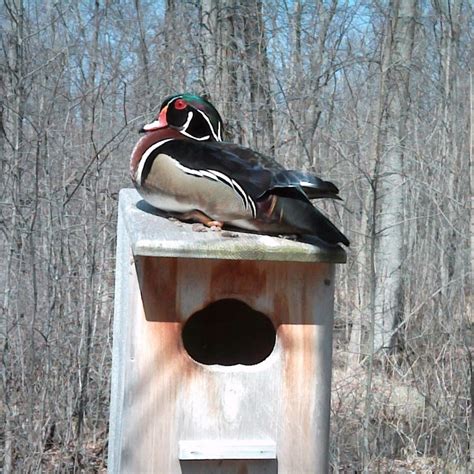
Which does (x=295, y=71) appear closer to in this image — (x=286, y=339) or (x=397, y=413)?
(x=397, y=413)

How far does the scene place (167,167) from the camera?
1.74 meters

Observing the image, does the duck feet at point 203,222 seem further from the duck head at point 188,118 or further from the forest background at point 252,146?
the forest background at point 252,146

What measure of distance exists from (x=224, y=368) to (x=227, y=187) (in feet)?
1.44

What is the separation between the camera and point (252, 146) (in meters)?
4.30

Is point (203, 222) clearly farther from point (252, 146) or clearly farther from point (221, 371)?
point (252, 146)

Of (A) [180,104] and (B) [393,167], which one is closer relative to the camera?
(A) [180,104]

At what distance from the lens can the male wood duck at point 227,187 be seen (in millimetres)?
1655

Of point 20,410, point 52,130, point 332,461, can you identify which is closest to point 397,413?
point 332,461

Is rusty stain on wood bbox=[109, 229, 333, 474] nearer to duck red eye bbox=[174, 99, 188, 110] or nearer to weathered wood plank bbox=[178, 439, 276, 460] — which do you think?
weathered wood plank bbox=[178, 439, 276, 460]

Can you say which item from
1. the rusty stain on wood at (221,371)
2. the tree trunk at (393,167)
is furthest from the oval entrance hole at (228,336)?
the tree trunk at (393,167)

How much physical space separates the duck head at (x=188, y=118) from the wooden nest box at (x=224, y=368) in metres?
0.22

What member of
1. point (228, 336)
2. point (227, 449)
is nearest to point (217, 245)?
point (227, 449)

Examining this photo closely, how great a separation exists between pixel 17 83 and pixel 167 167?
2349 millimetres

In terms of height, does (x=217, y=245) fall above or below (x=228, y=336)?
above
